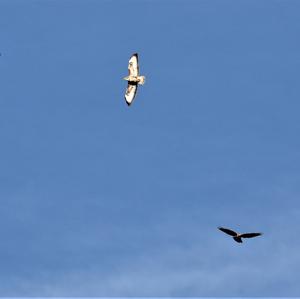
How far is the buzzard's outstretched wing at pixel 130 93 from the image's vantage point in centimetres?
17438

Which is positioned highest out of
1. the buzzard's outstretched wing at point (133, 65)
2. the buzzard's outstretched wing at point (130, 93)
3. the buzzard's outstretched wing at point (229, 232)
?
the buzzard's outstretched wing at point (133, 65)

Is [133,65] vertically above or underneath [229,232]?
above

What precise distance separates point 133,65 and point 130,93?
17.2ft

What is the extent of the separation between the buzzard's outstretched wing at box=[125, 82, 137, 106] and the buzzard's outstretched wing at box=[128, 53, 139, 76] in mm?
2174

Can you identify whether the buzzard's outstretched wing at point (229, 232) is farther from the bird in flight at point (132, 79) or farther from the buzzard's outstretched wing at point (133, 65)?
the buzzard's outstretched wing at point (133, 65)

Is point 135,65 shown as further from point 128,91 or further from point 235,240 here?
point 235,240

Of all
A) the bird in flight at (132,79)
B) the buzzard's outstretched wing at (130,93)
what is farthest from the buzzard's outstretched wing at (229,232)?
the buzzard's outstretched wing at (130,93)

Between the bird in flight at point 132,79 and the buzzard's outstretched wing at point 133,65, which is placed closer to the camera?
the bird in flight at point 132,79

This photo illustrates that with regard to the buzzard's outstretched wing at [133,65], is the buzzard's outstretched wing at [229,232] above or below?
below

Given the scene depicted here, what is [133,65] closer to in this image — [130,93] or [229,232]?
[130,93]

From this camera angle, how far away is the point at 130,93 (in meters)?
175

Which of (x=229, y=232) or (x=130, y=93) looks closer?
(x=229, y=232)

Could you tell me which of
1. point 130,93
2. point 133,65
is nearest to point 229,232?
point 130,93

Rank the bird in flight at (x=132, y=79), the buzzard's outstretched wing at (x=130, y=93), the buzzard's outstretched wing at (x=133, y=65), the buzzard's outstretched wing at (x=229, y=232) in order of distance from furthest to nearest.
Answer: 1. the buzzard's outstretched wing at (x=133, y=65)
2. the buzzard's outstretched wing at (x=130, y=93)
3. the bird in flight at (x=132, y=79)
4. the buzzard's outstretched wing at (x=229, y=232)
